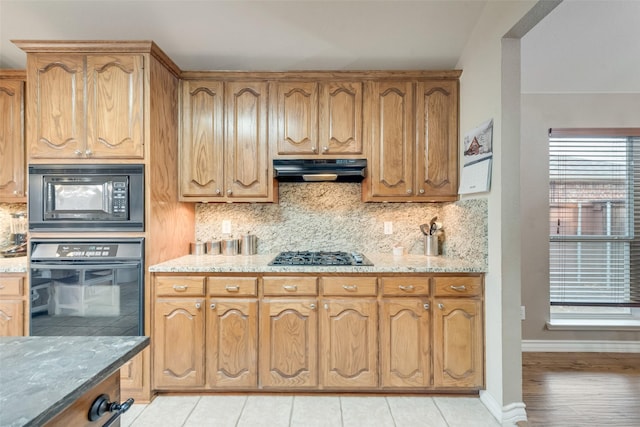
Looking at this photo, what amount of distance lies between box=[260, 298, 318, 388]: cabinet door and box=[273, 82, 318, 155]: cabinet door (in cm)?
126

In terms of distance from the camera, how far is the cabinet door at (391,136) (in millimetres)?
2711

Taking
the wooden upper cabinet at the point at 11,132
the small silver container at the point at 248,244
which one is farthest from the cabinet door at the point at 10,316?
the small silver container at the point at 248,244

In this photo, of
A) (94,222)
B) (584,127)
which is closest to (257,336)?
(94,222)

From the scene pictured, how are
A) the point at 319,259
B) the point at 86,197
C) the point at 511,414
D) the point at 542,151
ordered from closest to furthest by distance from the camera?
1. the point at 511,414
2. the point at 86,197
3. the point at 319,259
4. the point at 542,151

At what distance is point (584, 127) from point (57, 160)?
14.4ft

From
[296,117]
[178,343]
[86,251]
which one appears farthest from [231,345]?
[296,117]

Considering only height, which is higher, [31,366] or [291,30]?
[291,30]

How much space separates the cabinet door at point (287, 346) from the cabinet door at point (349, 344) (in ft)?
0.26

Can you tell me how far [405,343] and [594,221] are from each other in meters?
2.33

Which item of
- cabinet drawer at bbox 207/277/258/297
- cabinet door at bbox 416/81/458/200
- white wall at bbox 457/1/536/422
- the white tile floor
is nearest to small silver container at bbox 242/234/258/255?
cabinet drawer at bbox 207/277/258/297

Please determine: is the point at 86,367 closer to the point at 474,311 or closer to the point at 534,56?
the point at 474,311

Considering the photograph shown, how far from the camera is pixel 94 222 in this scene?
227 cm

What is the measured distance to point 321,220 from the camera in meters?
3.07

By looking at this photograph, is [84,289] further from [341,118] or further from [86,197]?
[341,118]
